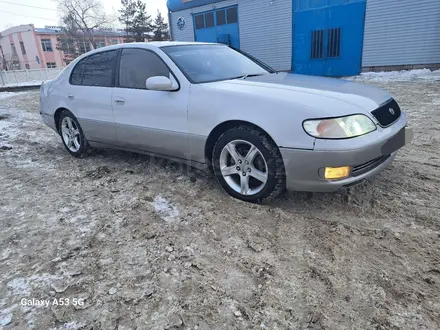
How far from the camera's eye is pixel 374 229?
2.54m

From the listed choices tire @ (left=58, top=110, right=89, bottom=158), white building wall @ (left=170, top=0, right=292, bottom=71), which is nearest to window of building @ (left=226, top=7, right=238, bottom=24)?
white building wall @ (left=170, top=0, right=292, bottom=71)

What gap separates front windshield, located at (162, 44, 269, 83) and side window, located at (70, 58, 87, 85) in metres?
1.49

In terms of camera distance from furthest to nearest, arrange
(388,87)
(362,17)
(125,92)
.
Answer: (362,17) → (388,87) → (125,92)

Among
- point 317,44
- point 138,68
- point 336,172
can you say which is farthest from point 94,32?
point 336,172

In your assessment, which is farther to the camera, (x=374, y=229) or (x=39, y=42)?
(x=39, y=42)

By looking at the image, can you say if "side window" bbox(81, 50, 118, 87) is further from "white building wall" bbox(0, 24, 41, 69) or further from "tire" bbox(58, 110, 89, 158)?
"white building wall" bbox(0, 24, 41, 69)

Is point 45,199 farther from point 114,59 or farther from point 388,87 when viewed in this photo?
point 388,87

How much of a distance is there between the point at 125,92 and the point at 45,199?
1.43m

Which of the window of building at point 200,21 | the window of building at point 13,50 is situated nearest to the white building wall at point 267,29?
the window of building at point 200,21

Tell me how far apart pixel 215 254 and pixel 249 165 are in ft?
3.05

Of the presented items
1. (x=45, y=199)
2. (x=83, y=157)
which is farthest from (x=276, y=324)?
(x=83, y=157)

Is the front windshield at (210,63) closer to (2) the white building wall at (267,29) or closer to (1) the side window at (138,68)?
(1) the side window at (138,68)

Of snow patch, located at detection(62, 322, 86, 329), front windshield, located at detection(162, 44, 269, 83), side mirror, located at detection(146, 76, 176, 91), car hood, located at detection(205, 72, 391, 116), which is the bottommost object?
snow patch, located at detection(62, 322, 86, 329)

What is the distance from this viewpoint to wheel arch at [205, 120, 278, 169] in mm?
2855
